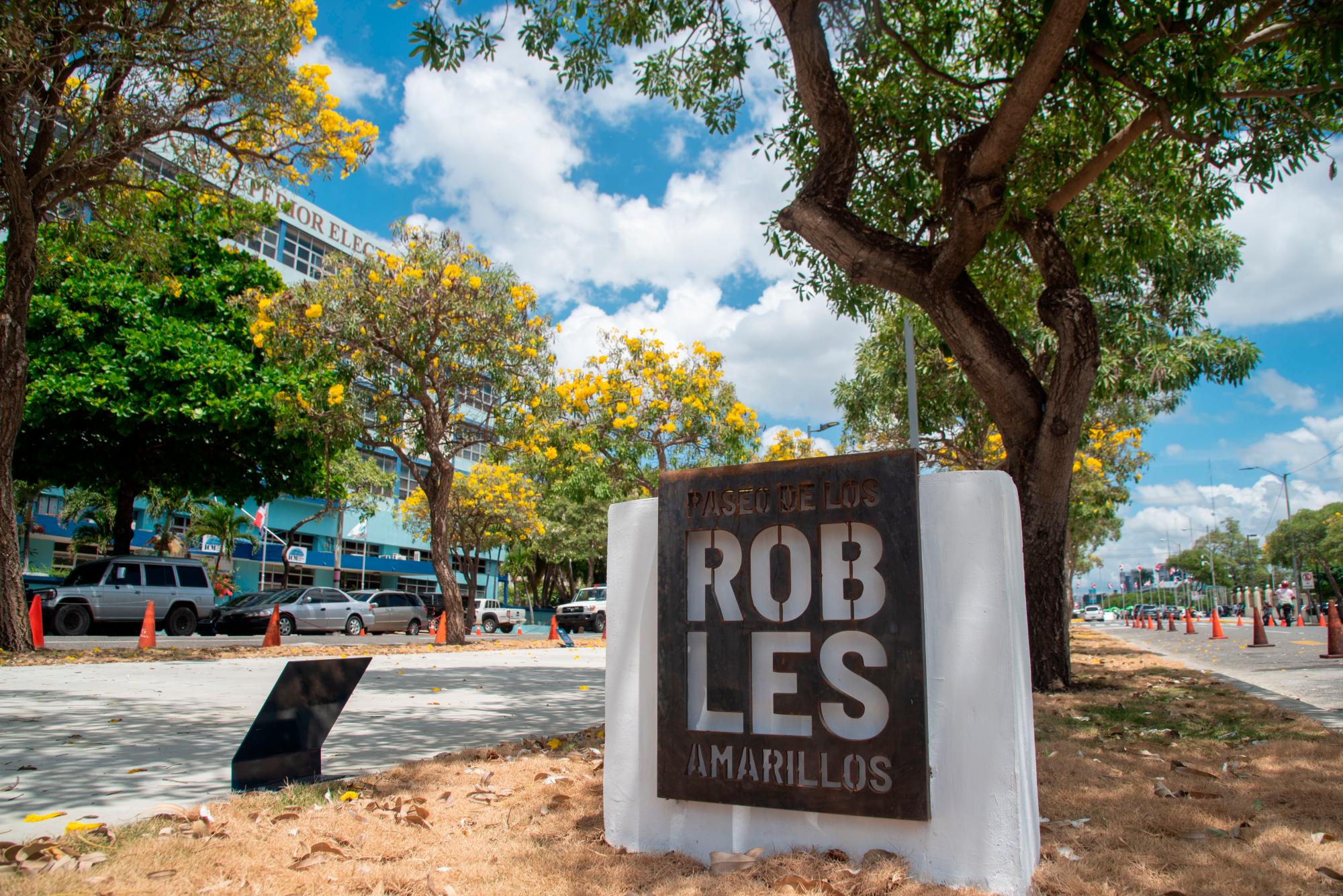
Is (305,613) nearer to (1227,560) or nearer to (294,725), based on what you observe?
(294,725)

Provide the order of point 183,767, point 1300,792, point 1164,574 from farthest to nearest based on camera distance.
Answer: point 1164,574
point 183,767
point 1300,792

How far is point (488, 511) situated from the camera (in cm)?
3127

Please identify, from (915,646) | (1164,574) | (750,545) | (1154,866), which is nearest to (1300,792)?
(1154,866)

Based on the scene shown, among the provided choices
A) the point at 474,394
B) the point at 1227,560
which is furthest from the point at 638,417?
the point at 1227,560

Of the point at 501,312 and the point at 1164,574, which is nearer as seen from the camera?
the point at 501,312

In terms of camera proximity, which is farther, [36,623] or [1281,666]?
[36,623]

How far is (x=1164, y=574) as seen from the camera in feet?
445

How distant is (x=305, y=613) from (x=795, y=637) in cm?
2312

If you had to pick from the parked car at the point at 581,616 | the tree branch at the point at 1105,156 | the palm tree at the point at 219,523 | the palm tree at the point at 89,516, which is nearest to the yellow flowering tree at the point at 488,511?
the parked car at the point at 581,616

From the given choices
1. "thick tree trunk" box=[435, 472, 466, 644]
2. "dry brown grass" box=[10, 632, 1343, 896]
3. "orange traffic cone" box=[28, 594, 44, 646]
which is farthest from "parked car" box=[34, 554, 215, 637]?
"dry brown grass" box=[10, 632, 1343, 896]

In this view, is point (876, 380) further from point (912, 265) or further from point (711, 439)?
point (912, 265)

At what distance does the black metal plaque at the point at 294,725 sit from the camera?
4508 millimetres

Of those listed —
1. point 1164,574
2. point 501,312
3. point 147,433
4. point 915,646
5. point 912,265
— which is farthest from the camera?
point 1164,574

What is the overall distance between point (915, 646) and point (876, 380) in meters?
15.8
